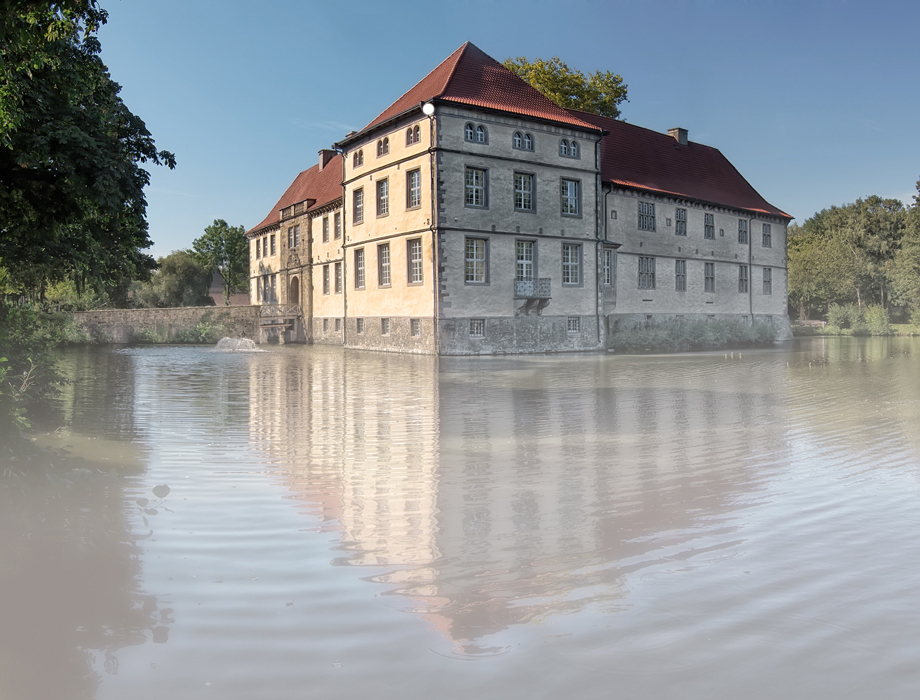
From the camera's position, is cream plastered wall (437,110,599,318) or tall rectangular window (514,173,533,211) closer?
cream plastered wall (437,110,599,318)

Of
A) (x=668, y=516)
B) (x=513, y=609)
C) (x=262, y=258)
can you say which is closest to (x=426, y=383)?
(x=668, y=516)

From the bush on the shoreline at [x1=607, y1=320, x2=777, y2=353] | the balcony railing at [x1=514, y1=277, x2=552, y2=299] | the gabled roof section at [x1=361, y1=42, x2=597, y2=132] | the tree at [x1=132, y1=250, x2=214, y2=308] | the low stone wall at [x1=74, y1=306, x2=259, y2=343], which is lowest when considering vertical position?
the bush on the shoreline at [x1=607, y1=320, x2=777, y2=353]

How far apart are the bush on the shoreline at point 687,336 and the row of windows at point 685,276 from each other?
89.0 inches

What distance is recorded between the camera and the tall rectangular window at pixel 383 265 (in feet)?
121

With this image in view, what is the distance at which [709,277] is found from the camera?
47.8m

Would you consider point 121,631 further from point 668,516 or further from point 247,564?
point 668,516

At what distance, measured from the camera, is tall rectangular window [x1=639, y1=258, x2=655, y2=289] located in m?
43.5

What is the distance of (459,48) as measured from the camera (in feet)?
119

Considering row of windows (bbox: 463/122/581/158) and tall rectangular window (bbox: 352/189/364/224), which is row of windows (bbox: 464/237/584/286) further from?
tall rectangular window (bbox: 352/189/364/224)

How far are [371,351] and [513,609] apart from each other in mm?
33414

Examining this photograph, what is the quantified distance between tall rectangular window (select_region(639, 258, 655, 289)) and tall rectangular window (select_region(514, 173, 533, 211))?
421 inches

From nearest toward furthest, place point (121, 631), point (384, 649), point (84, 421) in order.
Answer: point (384, 649) → point (121, 631) → point (84, 421)

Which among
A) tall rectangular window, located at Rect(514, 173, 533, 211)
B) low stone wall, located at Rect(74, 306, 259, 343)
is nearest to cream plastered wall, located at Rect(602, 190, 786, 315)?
tall rectangular window, located at Rect(514, 173, 533, 211)

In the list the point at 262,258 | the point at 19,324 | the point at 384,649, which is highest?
the point at 262,258
